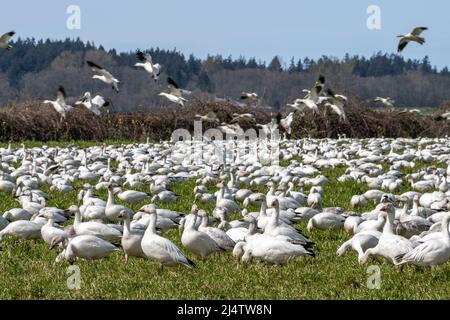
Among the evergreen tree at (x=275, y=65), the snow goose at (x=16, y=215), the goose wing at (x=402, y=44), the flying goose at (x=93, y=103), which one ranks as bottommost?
the snow goose at (x=16, y=215)

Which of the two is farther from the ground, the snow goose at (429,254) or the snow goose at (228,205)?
the snow goose at (429,254)

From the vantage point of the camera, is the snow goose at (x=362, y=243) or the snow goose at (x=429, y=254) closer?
the snow goose at (x=429, y=254)

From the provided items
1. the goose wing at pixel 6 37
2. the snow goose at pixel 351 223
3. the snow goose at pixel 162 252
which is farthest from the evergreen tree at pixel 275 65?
the snow goose at pixel 162 252

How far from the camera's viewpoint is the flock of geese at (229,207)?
10.3 metres

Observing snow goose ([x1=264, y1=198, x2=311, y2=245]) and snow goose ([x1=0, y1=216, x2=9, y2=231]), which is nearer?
snow goose ([x1=264, y1=198, x2=311, y2=245])

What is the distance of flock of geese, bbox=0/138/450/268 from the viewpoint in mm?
10266

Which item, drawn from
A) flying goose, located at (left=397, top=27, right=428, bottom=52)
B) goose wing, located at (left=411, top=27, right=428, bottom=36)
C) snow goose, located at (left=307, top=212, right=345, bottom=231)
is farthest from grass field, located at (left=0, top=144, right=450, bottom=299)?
goose wing, located at (left=411, top=27, right=428, bottom=36)

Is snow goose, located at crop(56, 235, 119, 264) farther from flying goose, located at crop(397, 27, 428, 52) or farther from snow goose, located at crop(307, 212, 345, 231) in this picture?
flying goose, located at crop(397, 27, 428, 52)

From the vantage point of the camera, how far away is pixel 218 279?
941 centimetres

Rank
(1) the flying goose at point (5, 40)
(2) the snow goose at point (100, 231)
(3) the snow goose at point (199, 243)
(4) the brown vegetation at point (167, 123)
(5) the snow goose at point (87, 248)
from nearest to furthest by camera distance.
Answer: (5) the snow goose at point (87, 248) → (3) the snow goose at point (199, 243) → (2) the snow goose at point (100, 231) → (1) the flying goose at point (5, 40) → (4) the brown vegetation at point (167, 123)

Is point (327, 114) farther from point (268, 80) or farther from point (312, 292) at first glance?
point (268, 80)

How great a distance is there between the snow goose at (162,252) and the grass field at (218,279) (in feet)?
0.42

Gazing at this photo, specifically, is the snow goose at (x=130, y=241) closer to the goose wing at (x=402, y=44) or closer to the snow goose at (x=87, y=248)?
the snow goose at (x=87, y=248)

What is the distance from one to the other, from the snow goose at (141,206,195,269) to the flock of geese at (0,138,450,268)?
0.01 meters
